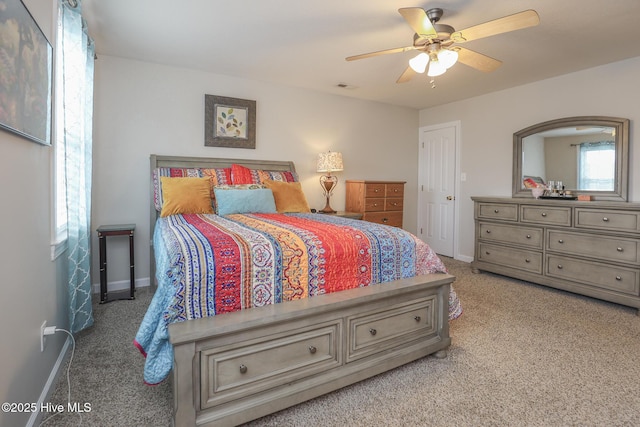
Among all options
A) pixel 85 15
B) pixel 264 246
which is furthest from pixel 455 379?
pixel 85 15

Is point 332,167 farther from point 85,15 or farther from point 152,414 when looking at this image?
point 152,414

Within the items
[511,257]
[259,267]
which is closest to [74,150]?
[259,267]

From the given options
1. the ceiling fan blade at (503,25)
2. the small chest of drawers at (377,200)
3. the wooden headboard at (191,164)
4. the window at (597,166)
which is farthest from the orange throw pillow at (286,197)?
the window at (597,166)

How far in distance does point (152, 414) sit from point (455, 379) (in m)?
1.61

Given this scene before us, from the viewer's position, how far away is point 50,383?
5.78 ft

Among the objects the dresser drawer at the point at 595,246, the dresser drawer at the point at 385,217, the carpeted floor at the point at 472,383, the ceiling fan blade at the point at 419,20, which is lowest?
the carpeted floor at the point at 472,383

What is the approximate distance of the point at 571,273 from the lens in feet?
11.1

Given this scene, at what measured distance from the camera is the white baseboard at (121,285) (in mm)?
3383

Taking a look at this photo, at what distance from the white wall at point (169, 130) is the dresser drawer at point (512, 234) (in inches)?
75.9

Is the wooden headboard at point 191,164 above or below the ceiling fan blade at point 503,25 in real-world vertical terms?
below

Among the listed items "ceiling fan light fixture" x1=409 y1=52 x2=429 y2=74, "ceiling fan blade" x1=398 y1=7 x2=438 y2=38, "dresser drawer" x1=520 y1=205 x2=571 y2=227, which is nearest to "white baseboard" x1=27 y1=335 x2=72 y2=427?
"ceiling fan blade" x1=398 y1=7 x2=438 y2=38

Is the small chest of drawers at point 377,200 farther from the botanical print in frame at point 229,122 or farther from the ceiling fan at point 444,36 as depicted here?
the ceiling fan at point 444,36

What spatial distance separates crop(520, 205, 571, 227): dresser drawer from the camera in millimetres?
3441

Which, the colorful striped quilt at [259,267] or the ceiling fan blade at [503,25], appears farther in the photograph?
the ceiling fan blade at [503,25]
